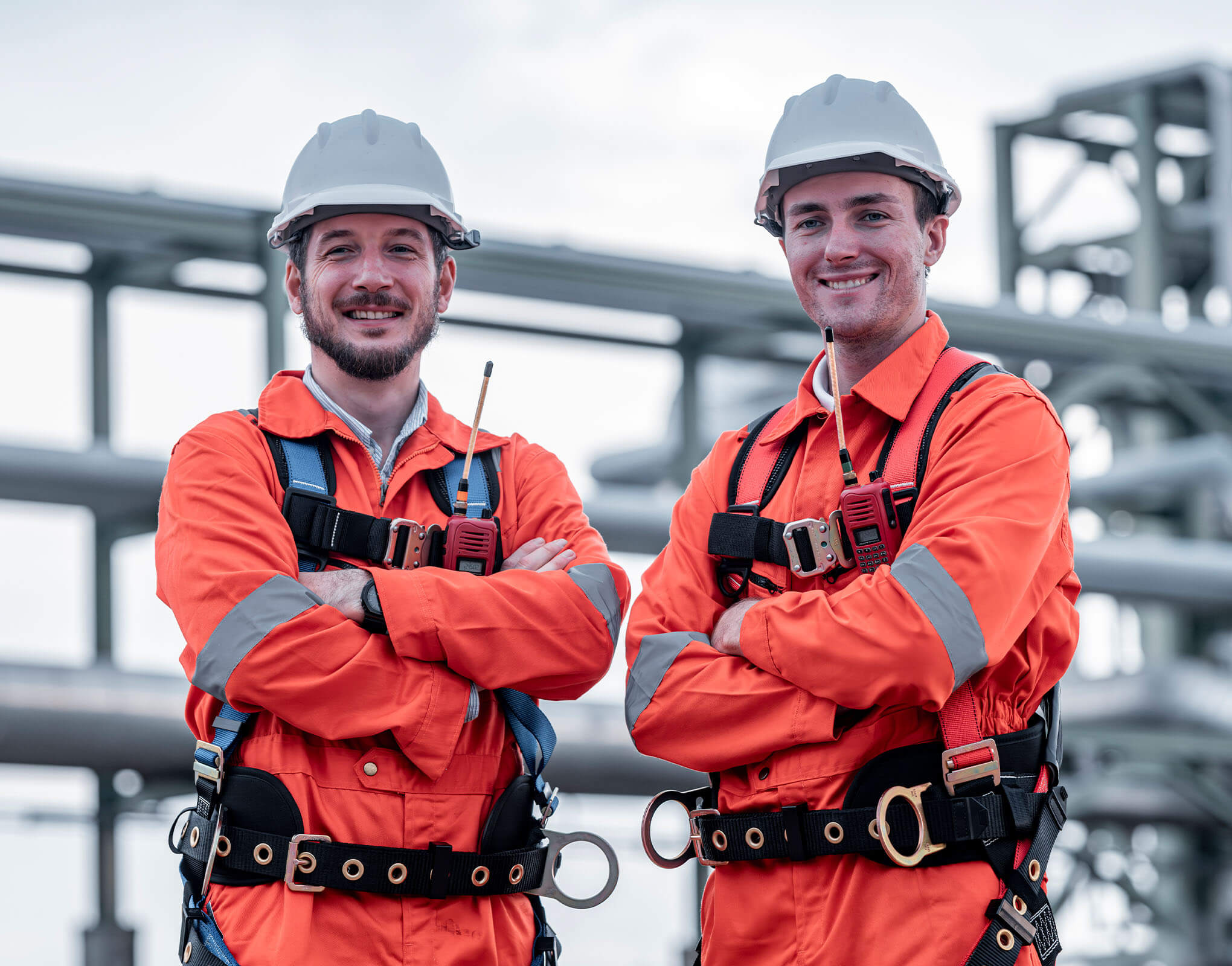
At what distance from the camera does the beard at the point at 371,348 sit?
9.32 feet

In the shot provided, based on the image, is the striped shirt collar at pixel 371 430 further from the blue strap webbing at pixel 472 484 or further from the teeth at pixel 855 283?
the teeth at pixel 855 283

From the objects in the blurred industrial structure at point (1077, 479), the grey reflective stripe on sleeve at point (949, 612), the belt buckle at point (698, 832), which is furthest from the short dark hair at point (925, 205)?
the blurred industrial structure at point (1077, 479)

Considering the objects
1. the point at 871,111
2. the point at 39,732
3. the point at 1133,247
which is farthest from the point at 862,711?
the point at 1133,247

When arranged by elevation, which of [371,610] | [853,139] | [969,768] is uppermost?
[853,139]

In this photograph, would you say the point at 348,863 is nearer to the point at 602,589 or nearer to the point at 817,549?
the point at 602,589

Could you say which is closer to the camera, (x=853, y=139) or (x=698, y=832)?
(x=698, y=832)

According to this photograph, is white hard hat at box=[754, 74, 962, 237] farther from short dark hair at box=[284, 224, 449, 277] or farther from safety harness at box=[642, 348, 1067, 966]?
short dark hair at box=[284, 224, 449, 277]

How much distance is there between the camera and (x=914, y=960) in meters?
2.29

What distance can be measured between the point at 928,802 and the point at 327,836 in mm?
988

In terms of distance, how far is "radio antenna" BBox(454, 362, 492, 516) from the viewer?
277 centimetres

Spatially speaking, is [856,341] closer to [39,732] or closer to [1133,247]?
[39,732]

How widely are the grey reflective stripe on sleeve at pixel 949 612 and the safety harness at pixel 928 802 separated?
8 centimetres

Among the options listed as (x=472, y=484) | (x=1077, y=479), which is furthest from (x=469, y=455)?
(x=1077, y=479)

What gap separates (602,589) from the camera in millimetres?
2723
